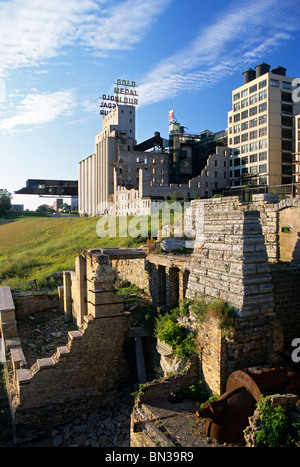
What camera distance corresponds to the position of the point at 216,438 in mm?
6434

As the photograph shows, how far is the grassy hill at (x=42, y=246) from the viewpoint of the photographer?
22.3 metres

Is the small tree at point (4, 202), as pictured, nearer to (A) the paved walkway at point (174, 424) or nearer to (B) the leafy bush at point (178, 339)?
(B) the leafy bush at point (178, 339)

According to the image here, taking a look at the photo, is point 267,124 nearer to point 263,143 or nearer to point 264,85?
point 263,143

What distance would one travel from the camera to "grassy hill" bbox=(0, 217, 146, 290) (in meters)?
22.3

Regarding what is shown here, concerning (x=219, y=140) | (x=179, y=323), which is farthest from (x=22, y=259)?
(x=219, y=140)

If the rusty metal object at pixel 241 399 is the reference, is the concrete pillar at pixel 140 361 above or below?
below

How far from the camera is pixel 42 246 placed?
1257 inches

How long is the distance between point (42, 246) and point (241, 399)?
2789 centimetres

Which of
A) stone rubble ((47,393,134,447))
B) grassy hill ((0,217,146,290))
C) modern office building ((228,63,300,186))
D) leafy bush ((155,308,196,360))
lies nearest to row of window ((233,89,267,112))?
modern office building ((228,63,300,186))

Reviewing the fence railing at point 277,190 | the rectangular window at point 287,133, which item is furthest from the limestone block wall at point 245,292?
the rectangular window at point 287,133

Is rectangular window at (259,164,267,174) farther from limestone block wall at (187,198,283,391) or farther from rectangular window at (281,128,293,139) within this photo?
limestone block wall at (187,198,283,391)

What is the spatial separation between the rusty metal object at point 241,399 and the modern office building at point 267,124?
30763 millimetres
